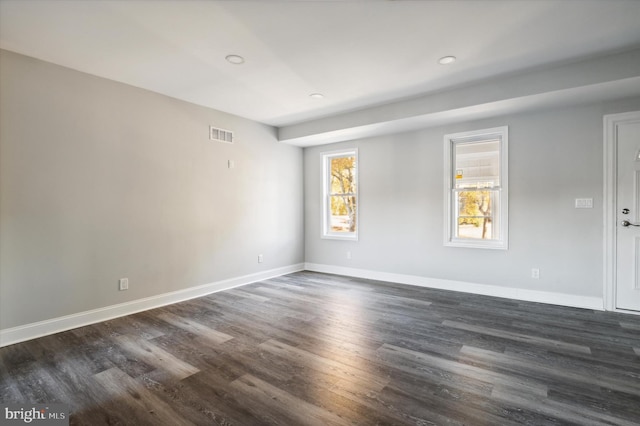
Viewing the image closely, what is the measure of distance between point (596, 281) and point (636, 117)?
1.92 metres

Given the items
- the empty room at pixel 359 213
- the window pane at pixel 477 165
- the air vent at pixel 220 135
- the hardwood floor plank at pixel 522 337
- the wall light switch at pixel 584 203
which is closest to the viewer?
the empty room at pixel 359 213

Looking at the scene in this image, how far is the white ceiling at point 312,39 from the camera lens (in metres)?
2.26

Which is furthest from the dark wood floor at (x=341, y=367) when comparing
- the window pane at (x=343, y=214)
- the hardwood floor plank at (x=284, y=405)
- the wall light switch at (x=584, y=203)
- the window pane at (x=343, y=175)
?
the window pane at (x=343, y=175)

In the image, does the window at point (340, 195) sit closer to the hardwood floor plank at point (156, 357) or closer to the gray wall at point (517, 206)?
the gray wall at point (517, 206)

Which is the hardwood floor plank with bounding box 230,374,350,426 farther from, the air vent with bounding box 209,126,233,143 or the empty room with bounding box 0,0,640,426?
the air vent with bounding box 209,126,233,143

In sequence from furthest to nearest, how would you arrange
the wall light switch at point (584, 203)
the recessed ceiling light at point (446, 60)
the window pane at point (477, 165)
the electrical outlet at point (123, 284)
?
the window pane at point (477, 165) < the wall light switch at point (584, 203) < the electrical outlet at point (123, 284) < the recessed ceiling light at point (446, 60)

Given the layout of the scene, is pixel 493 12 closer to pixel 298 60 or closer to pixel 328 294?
pixel 298 60

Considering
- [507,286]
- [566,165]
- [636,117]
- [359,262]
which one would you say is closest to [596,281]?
[507,286]

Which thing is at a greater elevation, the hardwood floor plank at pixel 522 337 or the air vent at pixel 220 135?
the air vent at pixel 220 135

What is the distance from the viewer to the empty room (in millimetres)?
2143

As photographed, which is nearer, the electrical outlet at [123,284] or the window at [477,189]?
the electrical outlet at [123,284]

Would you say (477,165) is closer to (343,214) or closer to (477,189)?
(477,189)

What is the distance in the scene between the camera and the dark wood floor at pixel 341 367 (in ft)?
6.07

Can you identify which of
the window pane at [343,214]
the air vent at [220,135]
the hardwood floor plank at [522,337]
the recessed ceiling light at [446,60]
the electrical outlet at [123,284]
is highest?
the recessed ceiling light at [446,60]
